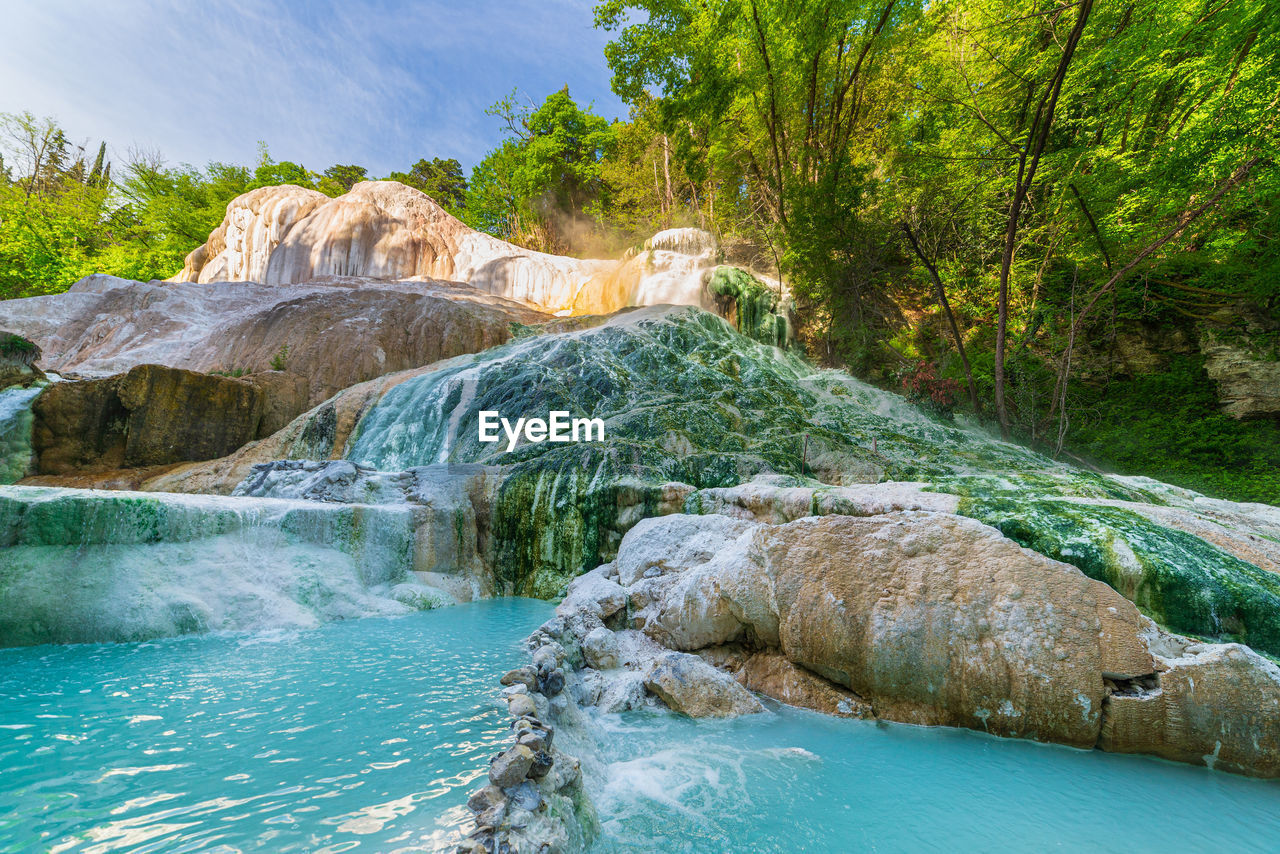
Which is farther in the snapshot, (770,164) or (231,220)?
(231,220)

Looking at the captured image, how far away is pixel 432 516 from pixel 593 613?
3.45 metres

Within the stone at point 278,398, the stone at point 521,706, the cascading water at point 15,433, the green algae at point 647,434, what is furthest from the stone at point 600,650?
the cascading water at point 15,433

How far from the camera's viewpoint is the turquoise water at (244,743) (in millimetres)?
1809

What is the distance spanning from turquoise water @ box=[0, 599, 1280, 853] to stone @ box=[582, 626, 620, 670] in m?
0.69

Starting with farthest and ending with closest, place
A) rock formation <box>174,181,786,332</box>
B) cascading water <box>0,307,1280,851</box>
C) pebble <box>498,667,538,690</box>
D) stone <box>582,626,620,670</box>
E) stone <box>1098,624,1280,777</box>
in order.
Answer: rock formation <box>174,181,786,332</box> < stone <box>582,626,620,670</box> < pebble <box>498,667,538,690</box> < stone <box>1098,624,1280,777</box> < cascading water <box>0,307,1280,851</box>

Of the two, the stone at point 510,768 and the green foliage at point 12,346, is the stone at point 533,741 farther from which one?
the green foliage at point 12,346

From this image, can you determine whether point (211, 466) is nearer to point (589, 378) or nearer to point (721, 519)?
point (589, 378)

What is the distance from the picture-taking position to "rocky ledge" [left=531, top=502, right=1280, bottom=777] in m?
2.71

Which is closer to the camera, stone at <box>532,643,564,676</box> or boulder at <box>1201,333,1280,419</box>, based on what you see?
stone at <box>532,643,564,676</box>

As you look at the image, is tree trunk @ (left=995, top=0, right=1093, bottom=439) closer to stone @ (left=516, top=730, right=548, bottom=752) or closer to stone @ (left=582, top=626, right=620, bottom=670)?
stone @ (left=582, top=626, right=620, bottom=670)

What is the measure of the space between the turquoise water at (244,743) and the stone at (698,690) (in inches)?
42.9

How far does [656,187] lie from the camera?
21.9 metres

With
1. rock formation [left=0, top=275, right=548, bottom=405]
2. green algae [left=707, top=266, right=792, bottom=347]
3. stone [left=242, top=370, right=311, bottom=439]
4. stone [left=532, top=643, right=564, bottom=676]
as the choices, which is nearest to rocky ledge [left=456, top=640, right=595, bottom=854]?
stone [left=532, top=643, right=564, bottom=676]

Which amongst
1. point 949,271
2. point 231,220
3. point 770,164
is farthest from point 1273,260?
point 231,220
